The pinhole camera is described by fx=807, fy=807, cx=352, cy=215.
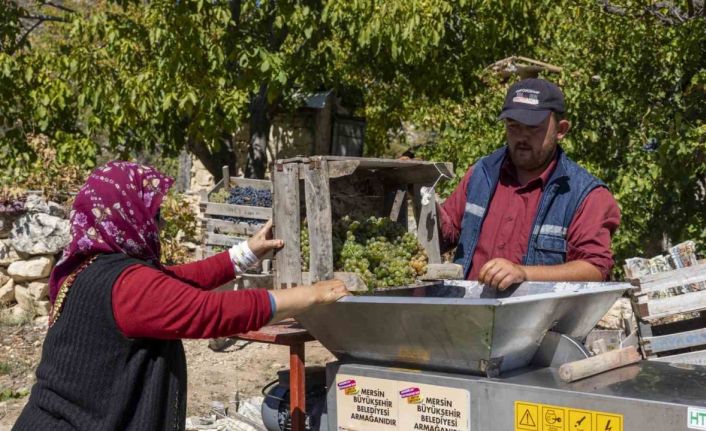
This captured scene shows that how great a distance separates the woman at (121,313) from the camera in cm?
244

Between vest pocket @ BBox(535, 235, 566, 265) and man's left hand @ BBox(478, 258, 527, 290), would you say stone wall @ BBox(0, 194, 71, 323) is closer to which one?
vest pocket @ BBox(535, 235, 566, 265)

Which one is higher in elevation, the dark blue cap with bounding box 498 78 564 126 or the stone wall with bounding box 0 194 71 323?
the dark blue cap with bounding box 498 78 564 126

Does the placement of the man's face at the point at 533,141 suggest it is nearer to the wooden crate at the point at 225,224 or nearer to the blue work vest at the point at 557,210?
the blue work vest at the point at 557,210

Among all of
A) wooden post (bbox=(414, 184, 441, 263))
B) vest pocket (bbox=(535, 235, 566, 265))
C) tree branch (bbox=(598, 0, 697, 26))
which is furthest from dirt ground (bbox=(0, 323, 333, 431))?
tree branch (bbox=(598, 0, 697, 26))

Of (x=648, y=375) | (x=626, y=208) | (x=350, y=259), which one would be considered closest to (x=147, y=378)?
(x=350, y=259)

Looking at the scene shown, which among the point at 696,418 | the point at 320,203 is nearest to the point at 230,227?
the point at 320,203

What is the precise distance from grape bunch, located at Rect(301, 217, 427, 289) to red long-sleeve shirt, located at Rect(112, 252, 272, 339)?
484mm

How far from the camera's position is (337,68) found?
382 inches

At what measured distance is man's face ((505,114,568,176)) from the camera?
10.3ft

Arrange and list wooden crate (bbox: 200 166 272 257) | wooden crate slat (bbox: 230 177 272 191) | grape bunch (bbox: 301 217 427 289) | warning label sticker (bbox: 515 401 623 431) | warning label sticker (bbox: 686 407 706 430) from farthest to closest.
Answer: wooden crate slat (bbox: 230 177 272 191), wooden crate (bbox: 200 166 272 257), grape bunch (bbox: 301 217 427 289), warning label sticker (bbox: 515 401 623 431), warning label sticker (bbox: 686 407 706 430)

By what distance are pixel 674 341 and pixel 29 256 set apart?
644 centimetres

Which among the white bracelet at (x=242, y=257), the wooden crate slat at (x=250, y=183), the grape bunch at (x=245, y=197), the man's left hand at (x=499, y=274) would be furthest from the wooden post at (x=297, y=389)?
the wooden crate slat at (x=250, y=183)

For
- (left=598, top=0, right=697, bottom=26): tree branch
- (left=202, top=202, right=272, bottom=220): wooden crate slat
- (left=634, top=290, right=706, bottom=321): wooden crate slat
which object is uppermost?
(left=598, top=0, right=697, bottom=26): tree branch

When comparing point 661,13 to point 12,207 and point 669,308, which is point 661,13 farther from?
point 12,207
